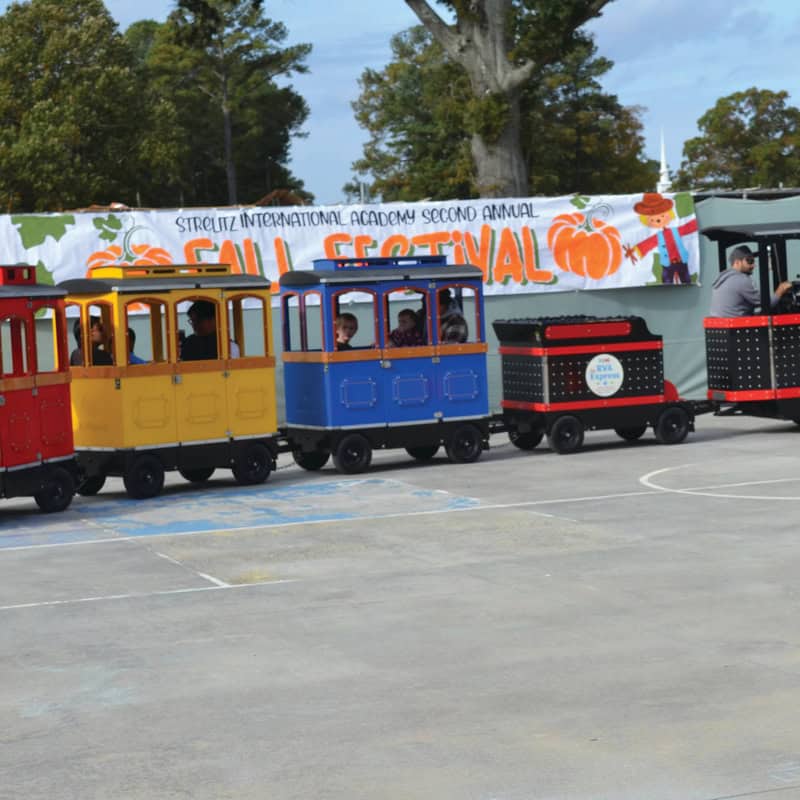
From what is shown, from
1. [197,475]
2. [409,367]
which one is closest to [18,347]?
[197,475]

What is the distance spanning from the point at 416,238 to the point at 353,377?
4.64m

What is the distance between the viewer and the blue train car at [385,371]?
59.8 ft

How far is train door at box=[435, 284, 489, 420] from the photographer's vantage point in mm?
18750

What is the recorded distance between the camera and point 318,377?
18.3 m

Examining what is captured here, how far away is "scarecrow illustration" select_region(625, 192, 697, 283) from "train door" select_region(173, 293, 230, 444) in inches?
327

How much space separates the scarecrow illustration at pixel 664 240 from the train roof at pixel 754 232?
9.04ft

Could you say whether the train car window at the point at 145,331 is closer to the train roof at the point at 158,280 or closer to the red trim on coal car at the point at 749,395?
the train roof at the point at 158,280

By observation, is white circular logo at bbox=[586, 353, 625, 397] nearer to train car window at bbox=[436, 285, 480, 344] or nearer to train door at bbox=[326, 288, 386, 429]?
train car window at bbox=[436, 285, 480, 344]

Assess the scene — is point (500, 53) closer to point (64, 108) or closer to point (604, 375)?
point (604, 375)

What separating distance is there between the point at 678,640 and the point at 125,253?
13.2m

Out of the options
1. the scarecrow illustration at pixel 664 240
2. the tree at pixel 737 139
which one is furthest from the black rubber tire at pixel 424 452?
the tree at pixel 737 139

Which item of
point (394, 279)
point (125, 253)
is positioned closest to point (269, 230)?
point (125, 253)

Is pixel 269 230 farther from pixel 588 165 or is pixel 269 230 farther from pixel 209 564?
pixel 588 165

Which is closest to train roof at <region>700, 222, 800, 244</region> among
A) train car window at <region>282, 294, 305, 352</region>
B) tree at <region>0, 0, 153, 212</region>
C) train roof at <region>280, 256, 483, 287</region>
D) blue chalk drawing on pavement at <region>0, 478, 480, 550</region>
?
train roof at <region>280, 256, 483, 287</region>
